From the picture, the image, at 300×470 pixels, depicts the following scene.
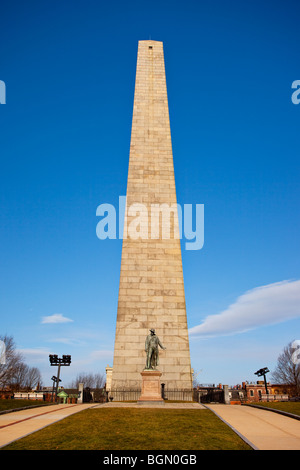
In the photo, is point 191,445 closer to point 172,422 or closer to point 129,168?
point 172,422

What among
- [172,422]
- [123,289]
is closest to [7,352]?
[123,289]

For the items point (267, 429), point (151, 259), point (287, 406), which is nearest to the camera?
point (267, 429)

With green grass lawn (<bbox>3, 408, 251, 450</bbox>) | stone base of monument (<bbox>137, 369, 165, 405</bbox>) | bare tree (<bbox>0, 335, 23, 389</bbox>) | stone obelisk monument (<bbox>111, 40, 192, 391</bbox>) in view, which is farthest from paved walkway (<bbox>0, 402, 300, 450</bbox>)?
bare tree (<bbox>0, 335, 23, 389</bbox>)

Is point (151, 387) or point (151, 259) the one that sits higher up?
point (151, 259)

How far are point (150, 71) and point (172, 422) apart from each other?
32255mm

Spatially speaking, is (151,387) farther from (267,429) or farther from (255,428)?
(267,429)

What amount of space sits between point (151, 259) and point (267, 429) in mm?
16155

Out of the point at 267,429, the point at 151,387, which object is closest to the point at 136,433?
the point at 267,429

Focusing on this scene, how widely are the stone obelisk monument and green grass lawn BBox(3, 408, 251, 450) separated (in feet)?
31.5

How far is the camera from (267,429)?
449 inches

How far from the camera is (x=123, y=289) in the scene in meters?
25.4

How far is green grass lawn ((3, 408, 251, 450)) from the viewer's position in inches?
351

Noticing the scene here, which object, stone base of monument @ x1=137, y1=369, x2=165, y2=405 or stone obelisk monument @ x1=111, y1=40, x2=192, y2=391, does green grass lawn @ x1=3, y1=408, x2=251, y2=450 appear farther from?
stone obelisk monument @ x1=111, y1=40, x2=192, y2=391

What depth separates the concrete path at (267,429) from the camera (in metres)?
9.11
